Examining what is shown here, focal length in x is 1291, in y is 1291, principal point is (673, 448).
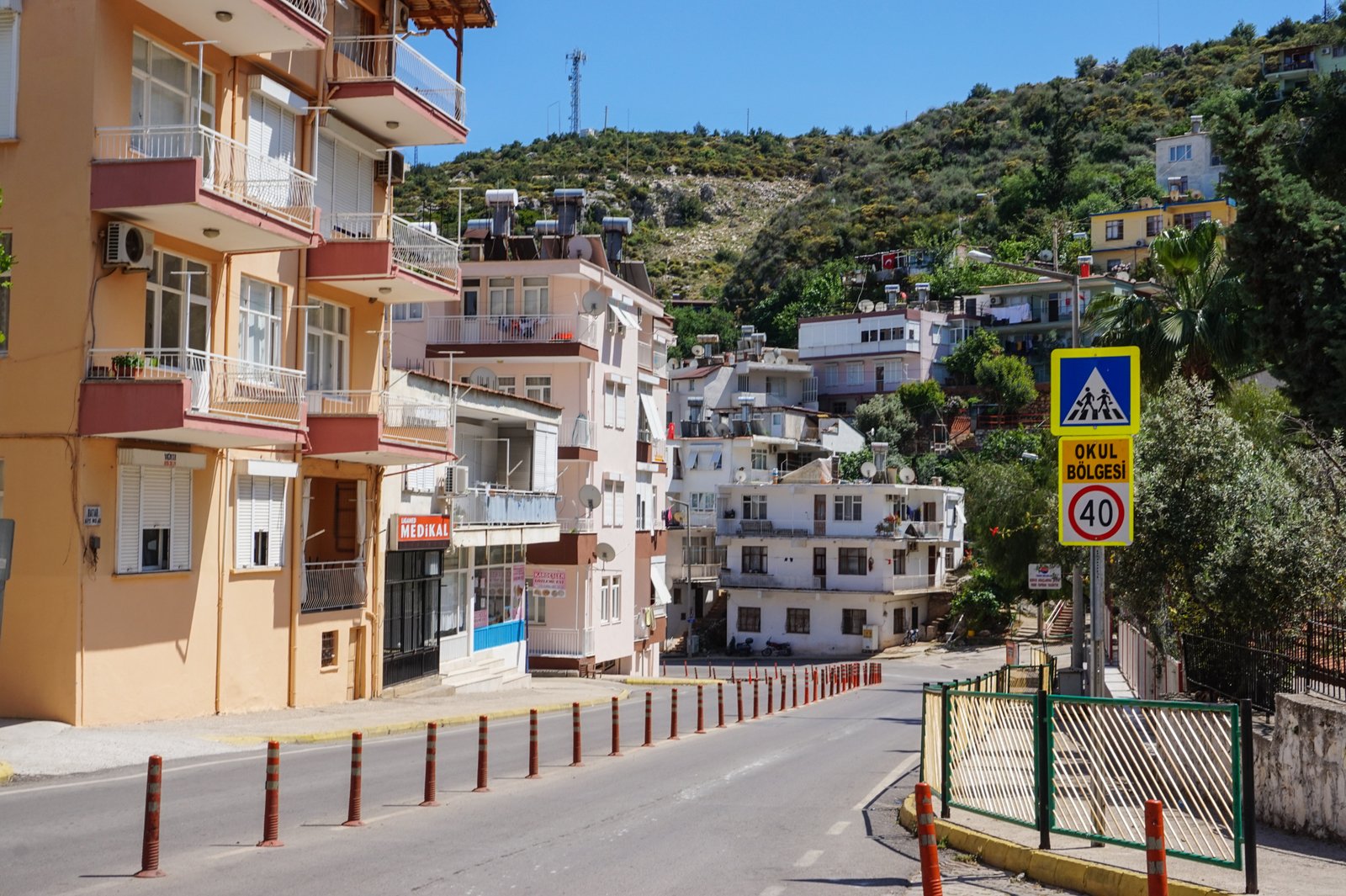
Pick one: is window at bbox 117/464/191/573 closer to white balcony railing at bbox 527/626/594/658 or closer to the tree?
white balcony railing at bbox 527/626/594/658

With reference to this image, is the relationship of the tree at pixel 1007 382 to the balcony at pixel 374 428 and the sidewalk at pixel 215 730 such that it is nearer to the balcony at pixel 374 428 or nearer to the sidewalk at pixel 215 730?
the sidewalk at pixel 215 730

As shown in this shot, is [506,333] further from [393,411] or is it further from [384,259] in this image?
[384,259]

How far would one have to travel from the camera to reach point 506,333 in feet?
153

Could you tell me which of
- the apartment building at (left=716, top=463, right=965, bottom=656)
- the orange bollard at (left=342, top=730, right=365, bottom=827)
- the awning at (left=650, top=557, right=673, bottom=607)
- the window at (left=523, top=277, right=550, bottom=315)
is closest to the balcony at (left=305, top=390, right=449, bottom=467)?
the orange bollard at (left=342, top=730, right=365, bottom=827)

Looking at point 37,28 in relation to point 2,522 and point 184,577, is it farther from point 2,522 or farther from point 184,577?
point 2,522

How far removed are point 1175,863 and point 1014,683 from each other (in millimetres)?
24857

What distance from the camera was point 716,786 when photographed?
51.0 feet

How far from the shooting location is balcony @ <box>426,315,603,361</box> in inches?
1825

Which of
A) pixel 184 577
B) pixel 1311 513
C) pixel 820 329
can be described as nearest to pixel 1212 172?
pixel 820 329

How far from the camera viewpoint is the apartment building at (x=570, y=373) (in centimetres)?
4538

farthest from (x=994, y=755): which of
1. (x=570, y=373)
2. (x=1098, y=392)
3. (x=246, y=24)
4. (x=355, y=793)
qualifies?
(x=570, y=373)

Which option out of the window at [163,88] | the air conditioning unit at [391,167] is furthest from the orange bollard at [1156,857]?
the air conditioning unit at [391,167]

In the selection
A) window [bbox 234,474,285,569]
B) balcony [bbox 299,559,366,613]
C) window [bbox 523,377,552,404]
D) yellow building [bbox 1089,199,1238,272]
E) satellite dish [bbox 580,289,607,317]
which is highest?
yellow building [bbox 1089,199,1238,272]

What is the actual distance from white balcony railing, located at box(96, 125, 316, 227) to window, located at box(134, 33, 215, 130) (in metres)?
0.19
